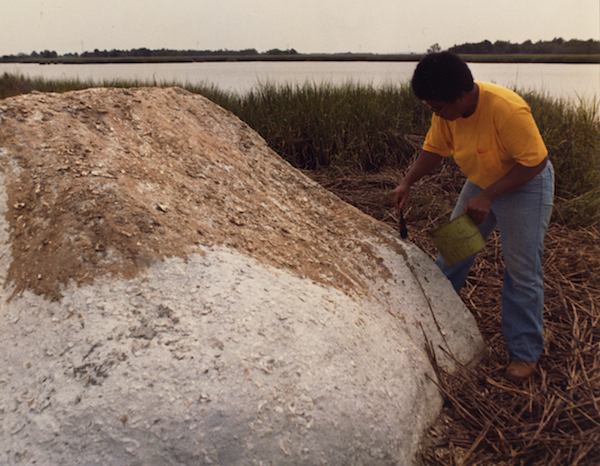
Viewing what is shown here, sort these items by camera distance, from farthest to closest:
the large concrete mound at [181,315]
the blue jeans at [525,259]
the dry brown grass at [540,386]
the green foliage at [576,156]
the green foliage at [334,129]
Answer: the green foliage at [334,129] → the green foliage at [576,156] → the blue jeans at [525,259] → the dry brown grass at [540,386] → the large concrete mound at [181,315]

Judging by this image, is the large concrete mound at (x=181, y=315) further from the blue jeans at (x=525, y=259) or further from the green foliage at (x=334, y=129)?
the green foliage at (x=334, y=129)

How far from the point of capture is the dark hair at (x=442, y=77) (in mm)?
1795

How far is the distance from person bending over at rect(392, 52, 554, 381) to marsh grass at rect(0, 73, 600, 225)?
6.16ft

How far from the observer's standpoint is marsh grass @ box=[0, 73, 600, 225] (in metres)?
4.16

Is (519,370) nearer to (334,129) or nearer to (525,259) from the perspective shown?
(525,259)

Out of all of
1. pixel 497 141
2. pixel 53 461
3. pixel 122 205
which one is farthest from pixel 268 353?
pixel 497 141

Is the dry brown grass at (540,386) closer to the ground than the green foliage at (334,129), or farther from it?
closer to the ground

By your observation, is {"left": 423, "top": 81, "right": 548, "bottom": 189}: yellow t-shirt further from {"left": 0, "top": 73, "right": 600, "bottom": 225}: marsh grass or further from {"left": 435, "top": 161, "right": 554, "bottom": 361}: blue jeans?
{"left": 0, "top": 73, "right": 600, "bottom": 225}: marsh grass

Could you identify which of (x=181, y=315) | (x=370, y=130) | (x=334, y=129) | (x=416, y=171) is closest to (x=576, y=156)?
(x=370, y=130)

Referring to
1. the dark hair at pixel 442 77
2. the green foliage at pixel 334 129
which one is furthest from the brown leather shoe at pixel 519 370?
the green foliage at pixel 334 129

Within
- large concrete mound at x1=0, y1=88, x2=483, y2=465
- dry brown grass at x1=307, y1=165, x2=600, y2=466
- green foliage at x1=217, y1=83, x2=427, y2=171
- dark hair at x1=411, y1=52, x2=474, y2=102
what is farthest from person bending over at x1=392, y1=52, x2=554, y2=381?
green foliage at x1=217, y1=83, x2=427, y2=171

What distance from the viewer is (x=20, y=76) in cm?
922

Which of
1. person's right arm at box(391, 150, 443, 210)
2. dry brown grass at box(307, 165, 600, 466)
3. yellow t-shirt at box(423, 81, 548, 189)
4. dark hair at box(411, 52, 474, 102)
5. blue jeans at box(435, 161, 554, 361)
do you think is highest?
dark hair at box(411, 52, 474, 102)

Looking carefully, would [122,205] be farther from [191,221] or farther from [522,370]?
[522,370]
